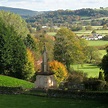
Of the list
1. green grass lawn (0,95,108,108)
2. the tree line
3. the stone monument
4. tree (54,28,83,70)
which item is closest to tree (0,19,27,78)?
the tree line

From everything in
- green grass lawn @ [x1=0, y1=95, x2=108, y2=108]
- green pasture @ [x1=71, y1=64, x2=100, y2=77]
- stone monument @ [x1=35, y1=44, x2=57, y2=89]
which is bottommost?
green pasture @ [x1=71, y1=64, x2=100, y2=77]

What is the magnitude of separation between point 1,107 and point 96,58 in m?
67.3

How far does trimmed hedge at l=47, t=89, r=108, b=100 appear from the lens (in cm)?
3258

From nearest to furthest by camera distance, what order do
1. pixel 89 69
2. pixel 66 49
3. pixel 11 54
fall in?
pixel 11 54, pixel 66 49, pixel 89 69

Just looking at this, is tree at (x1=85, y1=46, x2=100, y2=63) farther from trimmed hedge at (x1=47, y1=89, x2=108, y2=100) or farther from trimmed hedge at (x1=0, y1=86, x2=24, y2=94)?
trimmed hedge at (x1=47, y1=89, x2=108, y2=100)

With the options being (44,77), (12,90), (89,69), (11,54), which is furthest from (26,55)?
(12,90)

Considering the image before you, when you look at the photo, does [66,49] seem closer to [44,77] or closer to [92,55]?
[92,55]

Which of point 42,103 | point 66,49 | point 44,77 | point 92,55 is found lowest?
point 42,103

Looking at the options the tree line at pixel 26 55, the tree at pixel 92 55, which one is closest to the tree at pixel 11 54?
the tree line at pixel 26 55

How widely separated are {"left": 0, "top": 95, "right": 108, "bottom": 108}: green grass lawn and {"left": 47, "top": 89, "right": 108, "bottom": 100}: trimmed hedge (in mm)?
1069

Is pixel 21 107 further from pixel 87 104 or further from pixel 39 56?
pixel 39 56

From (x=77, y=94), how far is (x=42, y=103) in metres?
4.81

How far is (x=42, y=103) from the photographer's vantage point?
30.7 m

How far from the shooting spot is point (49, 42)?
90.6 metres
